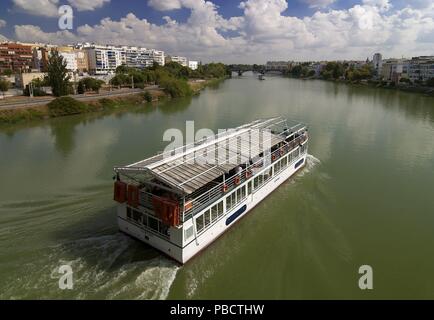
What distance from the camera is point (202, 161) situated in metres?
13.7

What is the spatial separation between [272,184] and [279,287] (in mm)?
6959

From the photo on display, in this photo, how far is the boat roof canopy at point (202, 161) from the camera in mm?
11703

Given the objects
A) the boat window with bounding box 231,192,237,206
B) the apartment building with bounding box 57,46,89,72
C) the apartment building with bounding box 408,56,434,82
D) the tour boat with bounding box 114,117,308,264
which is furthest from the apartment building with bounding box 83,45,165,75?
the boat window with bounding box 231,192,237,206

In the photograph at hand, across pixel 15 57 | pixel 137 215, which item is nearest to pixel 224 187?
pixel 137 215

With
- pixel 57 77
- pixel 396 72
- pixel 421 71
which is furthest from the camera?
pixel 396 72

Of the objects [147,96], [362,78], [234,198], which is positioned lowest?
[234,198]

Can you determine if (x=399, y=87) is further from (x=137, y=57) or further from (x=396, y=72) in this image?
(x=137, y=57)

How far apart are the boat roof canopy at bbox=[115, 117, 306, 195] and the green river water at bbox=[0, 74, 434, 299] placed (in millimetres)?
2792

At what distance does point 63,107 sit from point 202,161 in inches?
1457

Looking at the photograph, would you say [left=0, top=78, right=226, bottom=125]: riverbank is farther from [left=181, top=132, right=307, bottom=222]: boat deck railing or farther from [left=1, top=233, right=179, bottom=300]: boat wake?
[left=181, top=132, right=307, bottom=222]: boat deck railing

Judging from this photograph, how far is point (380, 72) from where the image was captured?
117 meters

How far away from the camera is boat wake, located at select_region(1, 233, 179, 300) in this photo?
34.6 feet

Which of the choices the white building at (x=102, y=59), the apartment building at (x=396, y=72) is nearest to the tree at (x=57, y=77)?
the white building at (x=102, y=59)

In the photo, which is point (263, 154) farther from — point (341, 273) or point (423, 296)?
point (423, 296)
